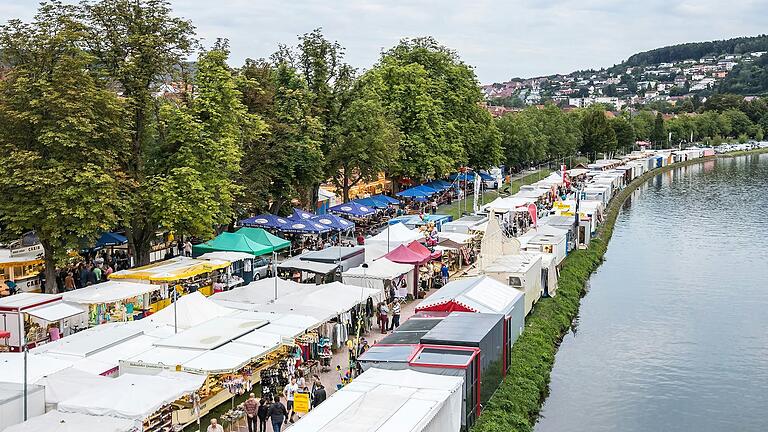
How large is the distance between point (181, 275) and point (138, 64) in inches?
319

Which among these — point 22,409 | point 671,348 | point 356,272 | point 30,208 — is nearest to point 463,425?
point 22,409

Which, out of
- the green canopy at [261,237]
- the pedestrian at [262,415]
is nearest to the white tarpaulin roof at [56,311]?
the pedestrian at [262,415]

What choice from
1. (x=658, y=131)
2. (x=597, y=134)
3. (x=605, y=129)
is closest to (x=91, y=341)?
(x=597, y=134)

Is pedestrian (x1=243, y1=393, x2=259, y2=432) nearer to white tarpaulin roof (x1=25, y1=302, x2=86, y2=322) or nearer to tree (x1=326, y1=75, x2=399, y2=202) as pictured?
white tarpaulin roof (x1=25, y1=302, x2=86, y2=322)

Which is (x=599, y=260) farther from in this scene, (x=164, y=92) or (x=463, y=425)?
(x=463, y=425)

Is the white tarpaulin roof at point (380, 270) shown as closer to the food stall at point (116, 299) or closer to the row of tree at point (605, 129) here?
the food stall at point (116, 299)

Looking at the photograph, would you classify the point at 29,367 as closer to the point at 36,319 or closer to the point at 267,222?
the point at 36,319

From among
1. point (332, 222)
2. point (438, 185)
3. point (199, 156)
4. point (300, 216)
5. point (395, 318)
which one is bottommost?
point (395, 318)

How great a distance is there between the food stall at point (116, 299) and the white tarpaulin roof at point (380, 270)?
19.9 ft

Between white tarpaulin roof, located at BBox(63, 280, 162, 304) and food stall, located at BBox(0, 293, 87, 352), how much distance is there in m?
0.29

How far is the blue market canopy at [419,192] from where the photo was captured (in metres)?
50.4

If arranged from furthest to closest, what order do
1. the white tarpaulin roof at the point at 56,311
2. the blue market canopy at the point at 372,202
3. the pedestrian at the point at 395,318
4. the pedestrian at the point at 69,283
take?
1. the blue market canopy at the point at 372,202
2. the pedestrian at the point at 69,283
3. the pedestrian at the point at 395,318
4. the white tarpaulin roof at the point at 56,311

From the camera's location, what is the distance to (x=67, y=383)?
15.9 m

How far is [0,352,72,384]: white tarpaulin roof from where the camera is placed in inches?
643
